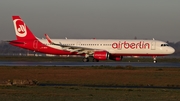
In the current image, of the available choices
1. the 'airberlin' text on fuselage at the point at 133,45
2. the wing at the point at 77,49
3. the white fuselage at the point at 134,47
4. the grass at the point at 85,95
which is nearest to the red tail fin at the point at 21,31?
the wing at the point at 77,49

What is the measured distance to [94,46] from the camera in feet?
233

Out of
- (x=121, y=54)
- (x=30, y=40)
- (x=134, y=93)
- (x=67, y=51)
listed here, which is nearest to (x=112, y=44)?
(x=121, y=54)

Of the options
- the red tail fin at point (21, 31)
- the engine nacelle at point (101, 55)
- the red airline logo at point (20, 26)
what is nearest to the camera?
the engine nacelle at point (101, 55)

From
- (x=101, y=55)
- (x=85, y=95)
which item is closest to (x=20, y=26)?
(x=101, y=55)

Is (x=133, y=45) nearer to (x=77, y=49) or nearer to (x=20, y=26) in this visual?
(x=77, y=49)

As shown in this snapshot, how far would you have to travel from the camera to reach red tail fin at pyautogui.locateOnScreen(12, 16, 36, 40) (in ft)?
238

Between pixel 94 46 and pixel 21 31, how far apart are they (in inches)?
479

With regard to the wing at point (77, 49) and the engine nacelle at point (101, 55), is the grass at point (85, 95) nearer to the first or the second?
the engine nacelle at point (101, 55)

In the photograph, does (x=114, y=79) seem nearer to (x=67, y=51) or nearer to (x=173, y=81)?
(x=173, y=81)

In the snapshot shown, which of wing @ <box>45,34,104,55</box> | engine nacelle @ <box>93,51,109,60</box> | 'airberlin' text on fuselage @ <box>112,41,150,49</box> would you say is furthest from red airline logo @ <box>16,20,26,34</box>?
'airberlin' text on fuselage @ <box>112,41,150,49</box>

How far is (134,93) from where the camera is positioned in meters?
25.7

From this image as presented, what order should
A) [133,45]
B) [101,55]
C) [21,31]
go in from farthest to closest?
[21,31]
[133,45]
[101,55]

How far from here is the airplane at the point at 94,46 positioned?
6894 cm

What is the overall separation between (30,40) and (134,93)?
48.6 m
